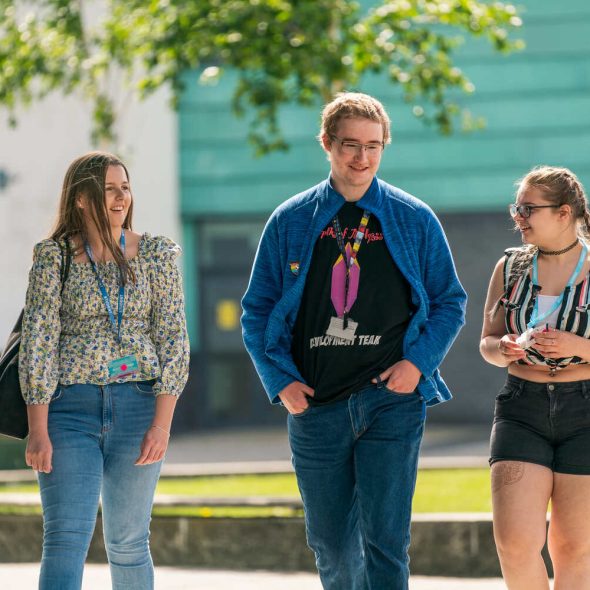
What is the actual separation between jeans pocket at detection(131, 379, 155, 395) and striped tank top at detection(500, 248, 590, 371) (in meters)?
1.33

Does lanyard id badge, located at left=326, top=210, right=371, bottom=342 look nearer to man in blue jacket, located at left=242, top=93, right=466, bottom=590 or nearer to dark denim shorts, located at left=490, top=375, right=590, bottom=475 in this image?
man in blue jacket, located at left=242, top=93, right=466, bottom=590

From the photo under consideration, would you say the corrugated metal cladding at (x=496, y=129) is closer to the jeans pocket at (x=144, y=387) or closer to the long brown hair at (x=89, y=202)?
the long brown hair at (x=89, y=202)

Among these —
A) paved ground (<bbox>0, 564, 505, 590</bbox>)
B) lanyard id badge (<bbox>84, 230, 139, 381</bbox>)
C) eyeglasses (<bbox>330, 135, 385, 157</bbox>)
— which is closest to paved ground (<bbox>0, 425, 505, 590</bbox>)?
paved ground (<bbox>0, 564, 505, 590</bbox>)

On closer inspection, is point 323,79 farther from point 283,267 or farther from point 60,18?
point 283,267

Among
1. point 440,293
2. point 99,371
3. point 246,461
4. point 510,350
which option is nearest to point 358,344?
point 440,293

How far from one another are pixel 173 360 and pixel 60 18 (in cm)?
746

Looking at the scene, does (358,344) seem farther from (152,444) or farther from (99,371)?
(99,371)

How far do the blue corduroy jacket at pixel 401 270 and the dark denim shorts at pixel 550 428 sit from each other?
281 mm

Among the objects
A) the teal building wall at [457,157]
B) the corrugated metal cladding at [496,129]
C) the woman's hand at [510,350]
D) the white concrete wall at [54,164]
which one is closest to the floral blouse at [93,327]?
the woman's hand at [510,350]

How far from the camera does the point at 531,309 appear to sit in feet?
16.3

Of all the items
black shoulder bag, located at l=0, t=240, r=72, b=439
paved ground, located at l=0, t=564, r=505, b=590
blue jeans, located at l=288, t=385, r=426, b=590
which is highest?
black shoulder bag, located at l=0, t=240, r=72, b=439

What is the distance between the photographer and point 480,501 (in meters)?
9.19

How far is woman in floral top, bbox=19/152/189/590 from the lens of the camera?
466cm

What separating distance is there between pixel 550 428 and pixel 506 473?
223 mm
